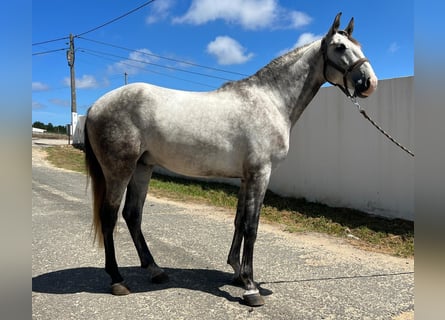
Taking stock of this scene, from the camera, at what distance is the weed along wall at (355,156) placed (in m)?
5.91

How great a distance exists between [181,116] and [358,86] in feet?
5.07

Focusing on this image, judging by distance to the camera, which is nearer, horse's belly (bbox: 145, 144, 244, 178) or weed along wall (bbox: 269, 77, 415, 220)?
horse's belly (bbox: 145, 144, 244, 178)

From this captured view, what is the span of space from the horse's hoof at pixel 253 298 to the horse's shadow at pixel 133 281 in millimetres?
99

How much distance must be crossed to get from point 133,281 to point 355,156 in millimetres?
4849

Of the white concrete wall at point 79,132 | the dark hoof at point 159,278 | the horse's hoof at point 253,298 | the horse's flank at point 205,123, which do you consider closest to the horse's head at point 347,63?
the horse's flank at point 205,123

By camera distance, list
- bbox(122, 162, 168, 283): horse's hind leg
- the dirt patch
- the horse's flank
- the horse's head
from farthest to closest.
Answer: bbox(122, 162, 168, 283): horse's hind leg
the horse's flank
the horse's head
the dirt patch

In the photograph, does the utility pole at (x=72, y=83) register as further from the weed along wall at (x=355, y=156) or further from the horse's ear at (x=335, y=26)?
the horse's ear at (x=335, y=26)

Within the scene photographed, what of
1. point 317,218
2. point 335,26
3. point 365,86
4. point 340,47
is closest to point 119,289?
point 365,86

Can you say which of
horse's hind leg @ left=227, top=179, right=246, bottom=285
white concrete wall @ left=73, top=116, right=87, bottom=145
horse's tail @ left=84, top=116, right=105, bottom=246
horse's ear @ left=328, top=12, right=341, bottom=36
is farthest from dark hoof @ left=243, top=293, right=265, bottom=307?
white concrete wall @ left=73, top=116, right=87, bottom=145

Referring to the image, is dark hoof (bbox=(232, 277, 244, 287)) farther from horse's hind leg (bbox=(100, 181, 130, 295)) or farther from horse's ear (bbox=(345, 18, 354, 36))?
horse's ear (bbox=(345, 18, 354, 36))

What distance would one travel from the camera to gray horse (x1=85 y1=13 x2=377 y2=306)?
3066 mm

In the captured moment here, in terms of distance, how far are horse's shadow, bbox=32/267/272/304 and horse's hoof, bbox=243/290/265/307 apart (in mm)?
99

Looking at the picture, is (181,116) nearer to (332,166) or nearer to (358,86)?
(358,86)
